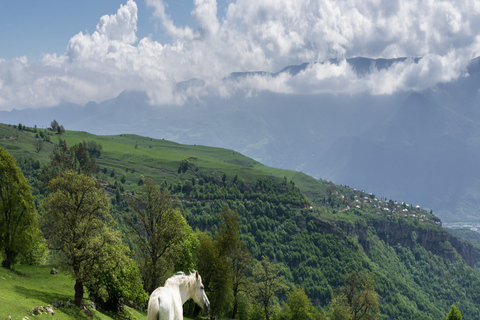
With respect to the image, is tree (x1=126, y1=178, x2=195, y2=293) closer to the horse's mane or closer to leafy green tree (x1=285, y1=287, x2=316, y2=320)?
leafy green tree (x1=285, y1=287, x2=316, y2=320)

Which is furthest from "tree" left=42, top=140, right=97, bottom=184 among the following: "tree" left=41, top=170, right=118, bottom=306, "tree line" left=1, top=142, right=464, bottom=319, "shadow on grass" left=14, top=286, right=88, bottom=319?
"shadow on grass" left=14, top=286, right=88, bottom=319

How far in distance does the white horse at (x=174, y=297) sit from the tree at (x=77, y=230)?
24.1m

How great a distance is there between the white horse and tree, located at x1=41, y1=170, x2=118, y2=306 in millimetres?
24114

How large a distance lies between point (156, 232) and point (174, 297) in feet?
118

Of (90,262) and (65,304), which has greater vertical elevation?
(90,262)

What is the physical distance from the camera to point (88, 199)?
40969 mm

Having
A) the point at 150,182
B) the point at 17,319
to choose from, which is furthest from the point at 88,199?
the point at 17,319

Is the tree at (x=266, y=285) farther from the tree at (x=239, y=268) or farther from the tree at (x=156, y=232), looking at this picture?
the tree at (x=156, y=232)

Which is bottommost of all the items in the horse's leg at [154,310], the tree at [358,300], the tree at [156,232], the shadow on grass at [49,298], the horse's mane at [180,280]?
the tree at [358,300]

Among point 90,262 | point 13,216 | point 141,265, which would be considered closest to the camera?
point 90,262

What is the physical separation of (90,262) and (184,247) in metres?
21.0

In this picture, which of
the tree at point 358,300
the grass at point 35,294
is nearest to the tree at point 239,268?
the grass at point 35,294

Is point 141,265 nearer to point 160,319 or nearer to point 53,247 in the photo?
point 53,247

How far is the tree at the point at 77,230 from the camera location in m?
38.4
